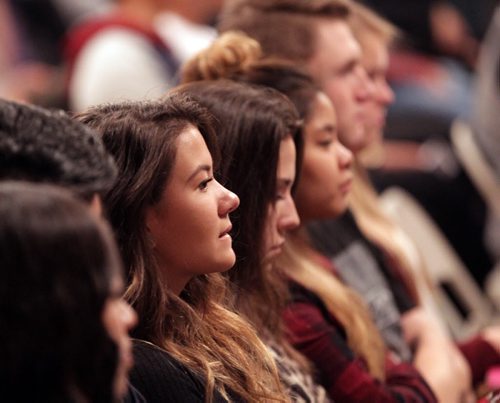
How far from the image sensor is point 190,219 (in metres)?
1.46

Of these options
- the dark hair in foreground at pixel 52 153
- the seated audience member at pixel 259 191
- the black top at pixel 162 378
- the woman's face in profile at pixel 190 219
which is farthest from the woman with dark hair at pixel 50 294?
A: the seated audience member at pixel 259 191

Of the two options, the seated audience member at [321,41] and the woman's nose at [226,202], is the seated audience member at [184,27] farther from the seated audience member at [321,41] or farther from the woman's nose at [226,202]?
the woman's nose at [226,202]

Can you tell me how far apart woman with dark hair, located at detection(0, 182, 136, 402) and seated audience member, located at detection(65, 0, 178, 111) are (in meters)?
1.93

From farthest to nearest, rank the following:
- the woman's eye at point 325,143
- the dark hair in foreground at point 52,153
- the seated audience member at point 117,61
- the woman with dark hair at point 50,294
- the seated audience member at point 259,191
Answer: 1. the seated audience member at point 117,61
2. the woman's eye at point 325,143
3. the seated audience member at point 259,191
4. the dark hair in foreground at point 52,153
5. the woman with dark hair at point 50,294

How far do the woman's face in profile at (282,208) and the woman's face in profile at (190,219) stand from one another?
274 mm

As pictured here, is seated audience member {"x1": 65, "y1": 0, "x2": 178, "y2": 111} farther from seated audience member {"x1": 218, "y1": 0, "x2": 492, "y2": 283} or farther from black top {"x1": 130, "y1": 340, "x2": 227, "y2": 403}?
black top {"x1": 130, "y1": 340, "x2": 227, "y2": 403}

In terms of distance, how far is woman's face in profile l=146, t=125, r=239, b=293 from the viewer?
1.46 metres

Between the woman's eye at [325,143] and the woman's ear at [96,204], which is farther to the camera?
the woman's eye at [325,143]

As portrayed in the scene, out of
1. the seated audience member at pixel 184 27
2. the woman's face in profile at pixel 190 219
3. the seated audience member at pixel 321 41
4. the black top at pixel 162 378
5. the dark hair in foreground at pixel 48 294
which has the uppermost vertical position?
the dark hair in foreground at pixel 48 294

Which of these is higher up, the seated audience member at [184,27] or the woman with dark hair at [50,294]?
the woman with dark hair at [50,294]

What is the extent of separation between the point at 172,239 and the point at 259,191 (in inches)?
12.5

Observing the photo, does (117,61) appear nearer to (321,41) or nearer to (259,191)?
(321,41)

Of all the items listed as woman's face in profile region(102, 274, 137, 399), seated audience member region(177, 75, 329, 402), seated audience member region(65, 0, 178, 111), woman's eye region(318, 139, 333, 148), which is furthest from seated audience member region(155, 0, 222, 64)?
woman's face in profile region(102, 274, 137, 399)

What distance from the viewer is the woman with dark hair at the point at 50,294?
0.97m
